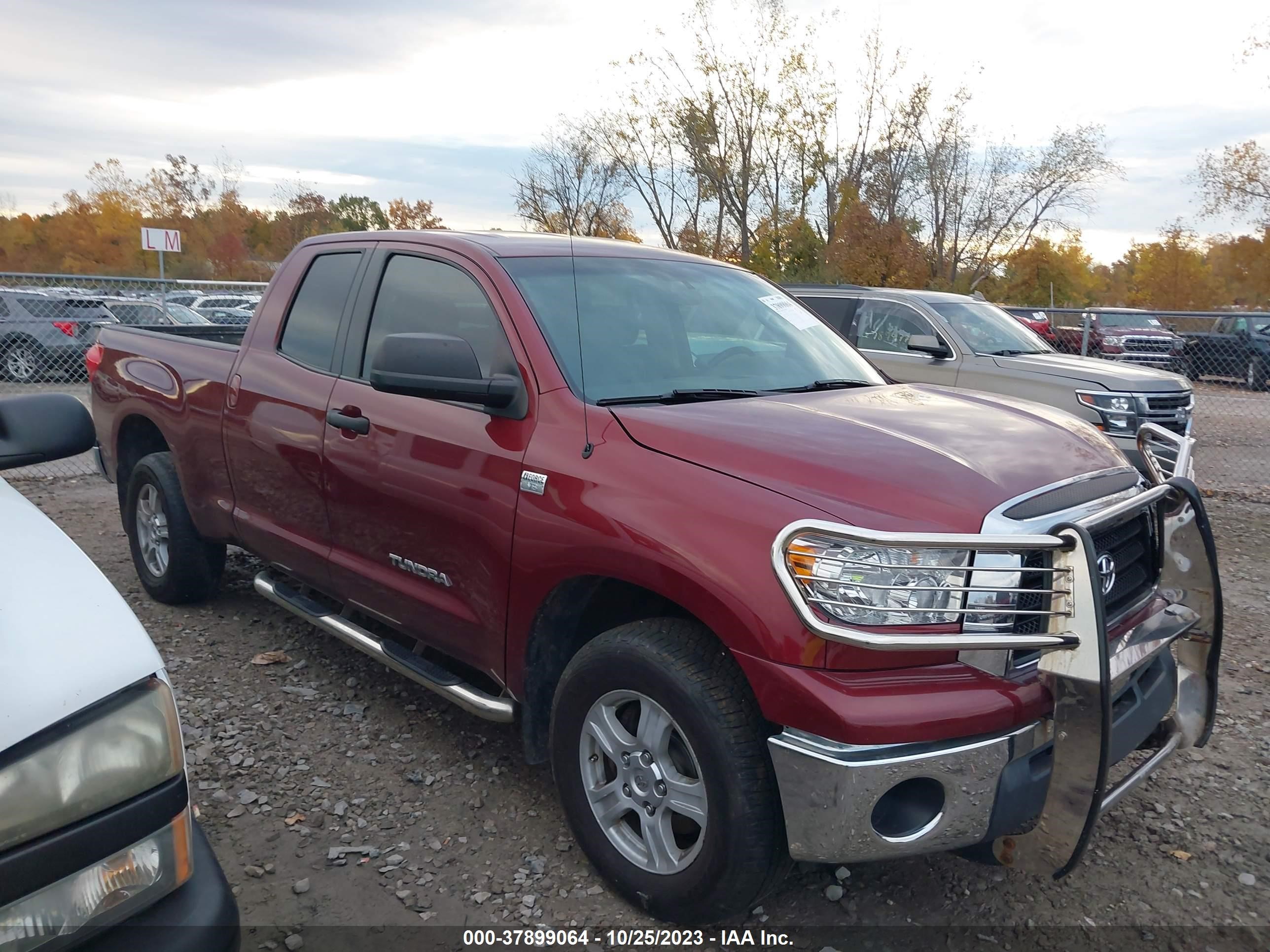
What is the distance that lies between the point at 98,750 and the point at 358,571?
6.94 feet

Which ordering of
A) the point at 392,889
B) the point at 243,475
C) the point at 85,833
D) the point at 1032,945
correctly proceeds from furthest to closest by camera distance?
1. the point at 243,475
2. the point at 392,889
3. the point at 1032,945
4. the point at 85,833

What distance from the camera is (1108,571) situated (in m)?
2.60

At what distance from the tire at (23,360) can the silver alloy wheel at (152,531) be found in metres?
13.4

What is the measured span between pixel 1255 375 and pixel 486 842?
20857 millimetres

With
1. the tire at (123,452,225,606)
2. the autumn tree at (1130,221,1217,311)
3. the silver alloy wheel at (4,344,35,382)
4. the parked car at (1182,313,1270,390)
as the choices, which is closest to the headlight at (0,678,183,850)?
the tire at (123,452,225,606)

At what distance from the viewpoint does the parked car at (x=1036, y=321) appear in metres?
12.2

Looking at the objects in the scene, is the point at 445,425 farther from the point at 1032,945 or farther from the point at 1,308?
the point at 1,308

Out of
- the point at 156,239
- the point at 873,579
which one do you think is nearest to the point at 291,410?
the point at 873,579

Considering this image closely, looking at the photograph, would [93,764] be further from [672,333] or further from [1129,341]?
[1129,341]

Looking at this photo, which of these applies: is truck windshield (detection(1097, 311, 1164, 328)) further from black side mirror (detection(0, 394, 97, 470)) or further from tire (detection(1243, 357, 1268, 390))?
black side mirror (detection(0, 394, 97, 470))

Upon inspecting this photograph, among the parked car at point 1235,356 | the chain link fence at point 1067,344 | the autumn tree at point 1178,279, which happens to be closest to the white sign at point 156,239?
the chain link fence at point 1067,344

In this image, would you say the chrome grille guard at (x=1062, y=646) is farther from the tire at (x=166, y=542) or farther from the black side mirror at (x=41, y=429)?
the tire at (x=166, y=542)

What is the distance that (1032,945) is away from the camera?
2676 millimetres

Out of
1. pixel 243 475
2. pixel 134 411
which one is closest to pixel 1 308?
pixel 134 411
